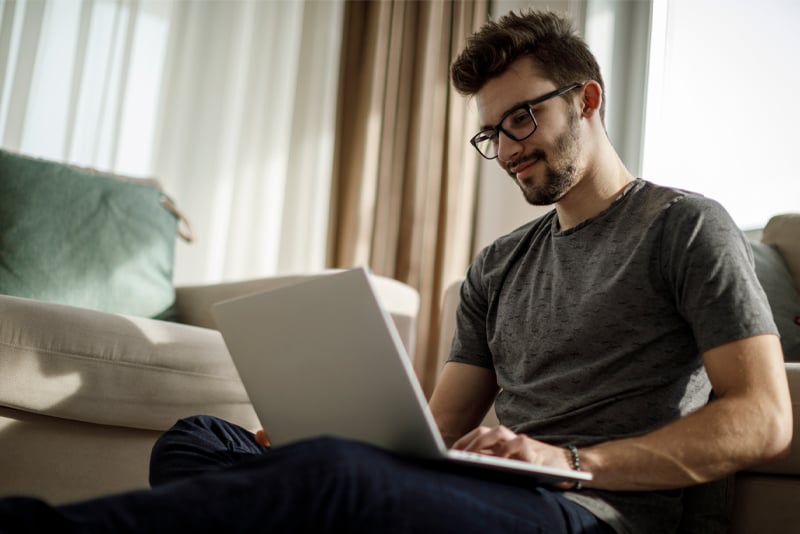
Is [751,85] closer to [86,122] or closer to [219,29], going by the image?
[219,29]

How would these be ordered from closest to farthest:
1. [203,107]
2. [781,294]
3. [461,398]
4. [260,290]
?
1. [461,398]
2. [781,294]
3. [260,290]
4. [203,107]

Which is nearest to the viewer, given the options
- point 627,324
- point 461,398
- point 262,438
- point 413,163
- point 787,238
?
point 627,324

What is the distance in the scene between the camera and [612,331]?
104 cm

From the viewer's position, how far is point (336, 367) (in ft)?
2.79

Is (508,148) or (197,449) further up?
(508,148)

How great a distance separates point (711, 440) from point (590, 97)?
63 cm

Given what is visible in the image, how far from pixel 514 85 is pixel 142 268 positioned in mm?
1186

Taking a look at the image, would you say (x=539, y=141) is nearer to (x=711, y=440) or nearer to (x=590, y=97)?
(x=590, y=97)

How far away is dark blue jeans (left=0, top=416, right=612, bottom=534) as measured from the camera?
65 centimetres

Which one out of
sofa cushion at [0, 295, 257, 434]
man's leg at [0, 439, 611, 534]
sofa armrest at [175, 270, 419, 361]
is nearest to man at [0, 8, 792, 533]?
man's leg at [0, 439, 611, 534]

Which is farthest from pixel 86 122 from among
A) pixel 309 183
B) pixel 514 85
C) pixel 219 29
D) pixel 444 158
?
pixel 514 85

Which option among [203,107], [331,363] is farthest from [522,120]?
[203,107]

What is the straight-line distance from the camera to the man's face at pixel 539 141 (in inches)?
47.3

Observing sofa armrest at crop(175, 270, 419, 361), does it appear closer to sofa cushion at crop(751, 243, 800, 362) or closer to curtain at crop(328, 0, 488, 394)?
curtain at crop(328, 0, 488, 394)
